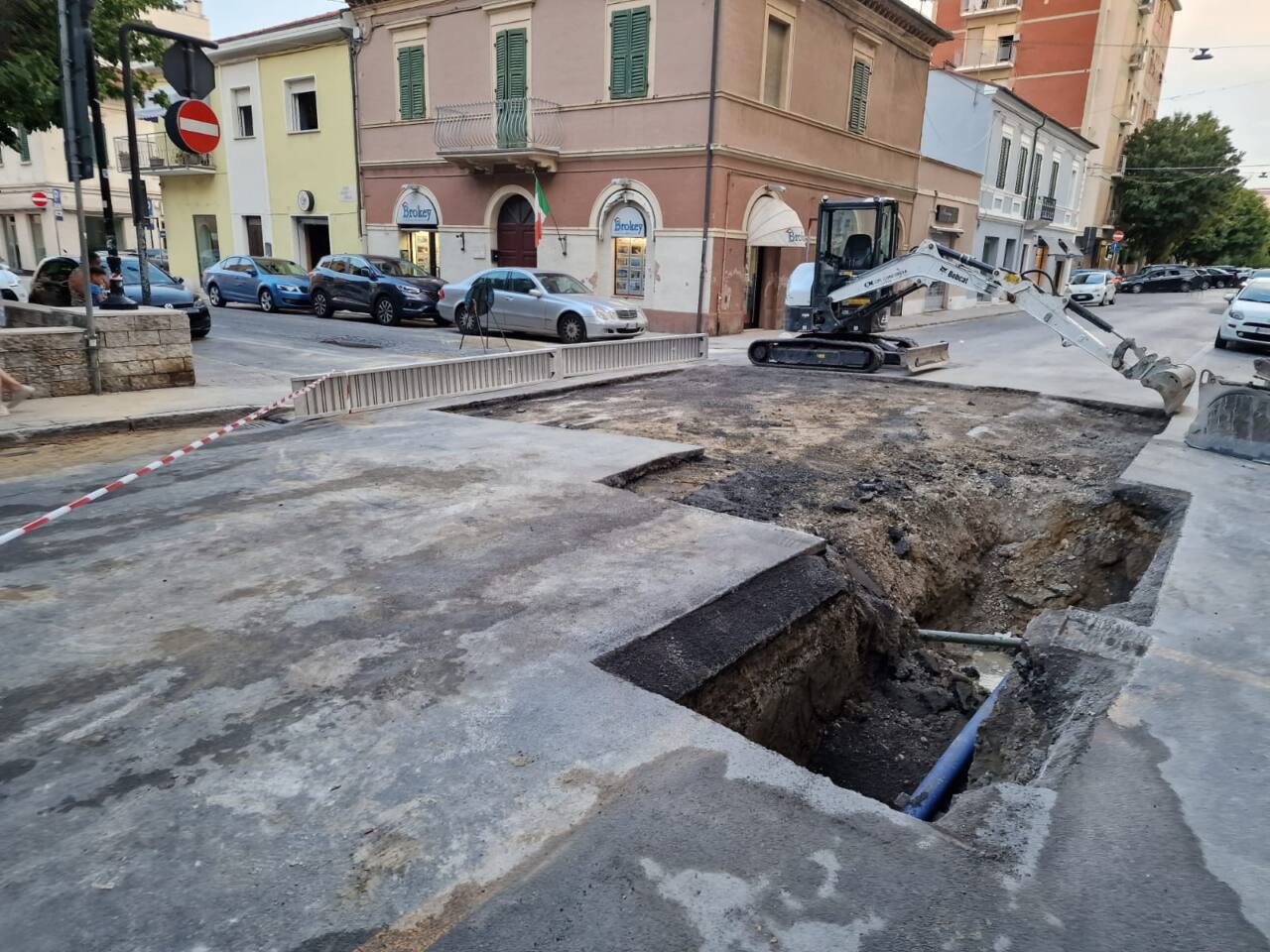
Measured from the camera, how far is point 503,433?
779cm

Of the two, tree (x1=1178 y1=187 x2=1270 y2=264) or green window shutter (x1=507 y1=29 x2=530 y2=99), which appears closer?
green window shutter (x1=507 y1=29 x2=530 y2=99)

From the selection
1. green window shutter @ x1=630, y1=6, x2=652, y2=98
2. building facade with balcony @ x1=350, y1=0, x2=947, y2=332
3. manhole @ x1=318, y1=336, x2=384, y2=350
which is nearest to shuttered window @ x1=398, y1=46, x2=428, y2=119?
building facade with balcony @ x1=350, y1=0, x2=947, y2=332

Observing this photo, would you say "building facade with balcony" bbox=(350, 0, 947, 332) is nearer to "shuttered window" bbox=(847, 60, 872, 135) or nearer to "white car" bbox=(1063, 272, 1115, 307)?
"shuttered window" bbox=(847, 60, 872, 135)

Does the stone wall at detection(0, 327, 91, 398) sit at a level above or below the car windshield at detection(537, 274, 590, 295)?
below

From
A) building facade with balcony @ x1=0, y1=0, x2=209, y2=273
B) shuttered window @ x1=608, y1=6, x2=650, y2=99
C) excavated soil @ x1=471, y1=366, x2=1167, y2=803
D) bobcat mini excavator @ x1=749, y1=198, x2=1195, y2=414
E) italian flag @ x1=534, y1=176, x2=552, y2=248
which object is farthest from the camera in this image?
building facade with balcony @ x1=0, y1=0, x2=209, y2=273

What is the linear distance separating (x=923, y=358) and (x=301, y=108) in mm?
22490

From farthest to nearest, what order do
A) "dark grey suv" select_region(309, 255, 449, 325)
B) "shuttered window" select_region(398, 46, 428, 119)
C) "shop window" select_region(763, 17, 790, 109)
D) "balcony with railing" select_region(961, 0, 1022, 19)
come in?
1. "balcony with railing" select_region(961, 0, 1022, 19)
2. "shuttered window" select_region(398, 46, 428, 119)
3. "shop window" select_region(763, 17, 790, 109)
4. "dark grey suv" select_region(309, 255, 449, 325)

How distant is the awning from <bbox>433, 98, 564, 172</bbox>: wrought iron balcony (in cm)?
533

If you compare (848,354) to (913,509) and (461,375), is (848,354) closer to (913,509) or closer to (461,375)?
(461,375)

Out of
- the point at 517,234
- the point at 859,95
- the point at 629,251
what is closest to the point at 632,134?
the point at 629,251

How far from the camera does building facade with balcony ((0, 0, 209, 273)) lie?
3544 centimetres

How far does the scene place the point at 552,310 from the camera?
1639 centimetres

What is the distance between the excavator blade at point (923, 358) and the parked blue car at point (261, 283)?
602 inches

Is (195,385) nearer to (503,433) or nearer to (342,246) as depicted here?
(503,433)
